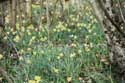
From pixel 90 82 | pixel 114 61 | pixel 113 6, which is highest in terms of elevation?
pixel 113 6

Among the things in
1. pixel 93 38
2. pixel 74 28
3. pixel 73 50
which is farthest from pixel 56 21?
pixel 73 50

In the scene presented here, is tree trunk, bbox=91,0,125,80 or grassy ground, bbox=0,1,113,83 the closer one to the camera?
tree trunk, bbox=91,0,125,80

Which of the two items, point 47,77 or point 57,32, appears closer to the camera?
point 47,77

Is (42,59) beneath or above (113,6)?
beneath

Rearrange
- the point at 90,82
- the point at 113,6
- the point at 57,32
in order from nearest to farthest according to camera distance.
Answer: the point at 113,6, the point at 90,82, the point at 57,32

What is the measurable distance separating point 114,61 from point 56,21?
4085 millimetres

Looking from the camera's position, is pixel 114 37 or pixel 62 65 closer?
pixel 114 37

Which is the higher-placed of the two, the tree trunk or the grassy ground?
the tree trunk

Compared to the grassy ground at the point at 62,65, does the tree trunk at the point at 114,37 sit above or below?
above

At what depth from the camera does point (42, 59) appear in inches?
183

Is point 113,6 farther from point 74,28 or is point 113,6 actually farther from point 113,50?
point 74,28

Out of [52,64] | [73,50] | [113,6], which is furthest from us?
[73,50]

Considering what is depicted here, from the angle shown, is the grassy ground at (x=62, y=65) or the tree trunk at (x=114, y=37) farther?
the grassy ground at (x=62, y=65)

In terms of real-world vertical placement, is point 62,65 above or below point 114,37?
below
